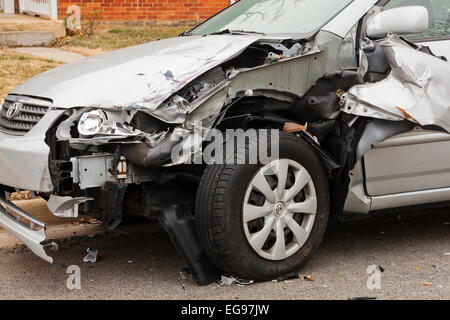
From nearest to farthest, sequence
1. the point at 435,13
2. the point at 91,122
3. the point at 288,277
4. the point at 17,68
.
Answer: the point at 91,122
the point at 288,277
the point at 435,13
the point at 17,68

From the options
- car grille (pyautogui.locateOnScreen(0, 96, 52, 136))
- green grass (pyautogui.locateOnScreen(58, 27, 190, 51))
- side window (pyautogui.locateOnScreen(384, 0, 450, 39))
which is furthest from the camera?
green grass (pyautogui.locateOnScreen(58, 27, 190, 51))

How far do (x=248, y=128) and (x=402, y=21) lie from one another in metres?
1.14

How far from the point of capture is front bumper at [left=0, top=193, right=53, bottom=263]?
14.2 feet

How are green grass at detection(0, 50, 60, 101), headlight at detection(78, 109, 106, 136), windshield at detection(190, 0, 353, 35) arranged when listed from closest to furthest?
headlight at detection(78, 109, 106, 136) → windshield at detection(190, 0, 353, 35) → green grass at detection(0, 50, 60, 101)

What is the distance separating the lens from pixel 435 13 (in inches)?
211

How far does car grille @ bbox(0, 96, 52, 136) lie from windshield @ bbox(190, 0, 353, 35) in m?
1.62

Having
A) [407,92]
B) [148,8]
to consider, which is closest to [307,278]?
[407,92]

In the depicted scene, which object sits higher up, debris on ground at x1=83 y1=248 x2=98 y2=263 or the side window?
the side window

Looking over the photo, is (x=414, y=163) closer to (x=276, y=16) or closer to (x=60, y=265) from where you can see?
(x=276, y=16)

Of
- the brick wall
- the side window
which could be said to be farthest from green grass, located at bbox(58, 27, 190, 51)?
the side window

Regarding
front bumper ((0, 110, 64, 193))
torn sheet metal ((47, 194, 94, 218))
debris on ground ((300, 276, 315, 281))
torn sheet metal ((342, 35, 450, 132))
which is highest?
torn sheet metal ((342, 35, 450, 132))

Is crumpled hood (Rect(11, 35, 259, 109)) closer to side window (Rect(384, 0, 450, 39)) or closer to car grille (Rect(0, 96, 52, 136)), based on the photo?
car grille (Rect(0, 96, 52, 136))

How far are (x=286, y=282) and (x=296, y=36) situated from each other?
5.01 ft

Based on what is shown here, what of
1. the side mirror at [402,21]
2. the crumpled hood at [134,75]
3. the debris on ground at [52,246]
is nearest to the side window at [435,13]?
the side mirror at [402,21]
